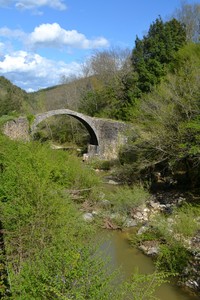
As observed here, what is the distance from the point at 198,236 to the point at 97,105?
21375 mm

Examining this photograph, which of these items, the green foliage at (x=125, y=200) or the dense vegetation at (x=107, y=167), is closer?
the dense vegetation at (x=107, y=167)

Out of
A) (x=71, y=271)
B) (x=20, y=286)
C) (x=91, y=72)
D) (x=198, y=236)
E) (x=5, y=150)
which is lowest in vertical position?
(x=198, y=236)

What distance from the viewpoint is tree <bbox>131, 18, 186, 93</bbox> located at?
25.3 metres

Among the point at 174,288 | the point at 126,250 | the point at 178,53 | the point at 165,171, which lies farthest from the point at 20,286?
the point at 178,53

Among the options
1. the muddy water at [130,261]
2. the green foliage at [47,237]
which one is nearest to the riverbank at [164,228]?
the muddy water at [130,261]

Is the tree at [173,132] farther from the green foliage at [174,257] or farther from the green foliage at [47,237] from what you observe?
the green foliage at [174,257]

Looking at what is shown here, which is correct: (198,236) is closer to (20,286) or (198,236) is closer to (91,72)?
(20,286)

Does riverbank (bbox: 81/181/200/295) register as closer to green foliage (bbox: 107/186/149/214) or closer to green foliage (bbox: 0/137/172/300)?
green foliage (bbox: 107/186/149/214)

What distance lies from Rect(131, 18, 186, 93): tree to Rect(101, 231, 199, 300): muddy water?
1576 centimetres

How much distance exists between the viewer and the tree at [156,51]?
2534cm

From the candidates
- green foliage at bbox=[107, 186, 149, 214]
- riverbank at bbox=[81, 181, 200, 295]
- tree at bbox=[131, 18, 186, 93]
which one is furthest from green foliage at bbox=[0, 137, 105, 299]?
tree at bbox=[131, 18, 186, 93]

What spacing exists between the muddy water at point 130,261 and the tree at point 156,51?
51.7 ft

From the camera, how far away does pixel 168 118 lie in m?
14.7

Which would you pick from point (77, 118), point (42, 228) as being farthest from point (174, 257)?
point (77, 118)
